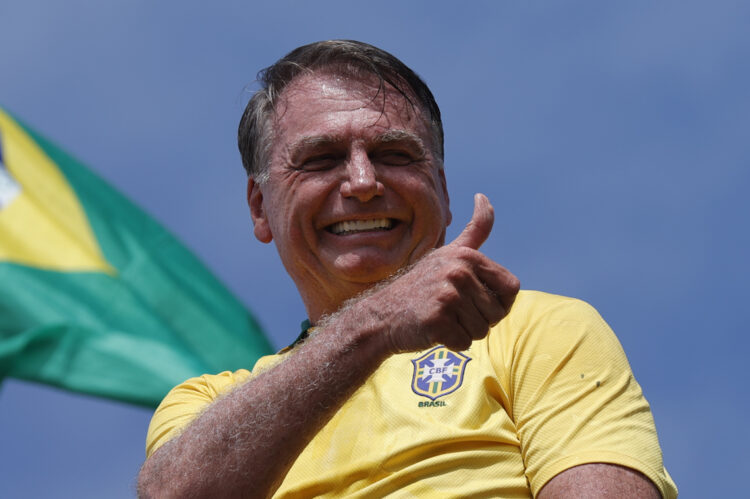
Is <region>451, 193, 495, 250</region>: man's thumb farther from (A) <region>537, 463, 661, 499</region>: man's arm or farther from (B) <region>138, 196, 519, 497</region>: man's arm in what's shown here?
(A) <region>537, 463, 661, 499</region>: man's arm

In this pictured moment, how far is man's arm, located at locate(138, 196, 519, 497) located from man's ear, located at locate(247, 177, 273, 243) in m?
1.69

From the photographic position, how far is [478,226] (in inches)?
131

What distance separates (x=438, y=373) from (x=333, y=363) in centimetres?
52

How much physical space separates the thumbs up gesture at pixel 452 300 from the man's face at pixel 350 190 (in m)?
1.20

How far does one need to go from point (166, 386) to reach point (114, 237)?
2.41 m

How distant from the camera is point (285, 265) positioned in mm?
4934

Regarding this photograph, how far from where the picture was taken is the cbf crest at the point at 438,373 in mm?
3693

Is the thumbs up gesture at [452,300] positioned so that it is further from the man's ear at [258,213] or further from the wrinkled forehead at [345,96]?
the man's ear at [258,213]

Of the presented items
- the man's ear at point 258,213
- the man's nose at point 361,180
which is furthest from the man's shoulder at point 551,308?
the man's ear at point 258,213

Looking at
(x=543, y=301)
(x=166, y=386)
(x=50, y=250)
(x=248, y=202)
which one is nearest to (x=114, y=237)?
(x=50, y=250)

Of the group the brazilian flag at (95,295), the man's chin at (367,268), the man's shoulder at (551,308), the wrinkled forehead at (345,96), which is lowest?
the brazilian flag at (95,295)

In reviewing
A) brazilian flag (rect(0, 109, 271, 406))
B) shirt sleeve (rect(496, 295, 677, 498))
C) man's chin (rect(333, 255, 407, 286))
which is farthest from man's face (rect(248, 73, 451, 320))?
brazilian flag (rect(0, 109, 271, 406))

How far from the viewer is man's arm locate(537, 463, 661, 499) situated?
3281mm

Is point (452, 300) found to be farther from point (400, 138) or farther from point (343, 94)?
point (343, 94)
